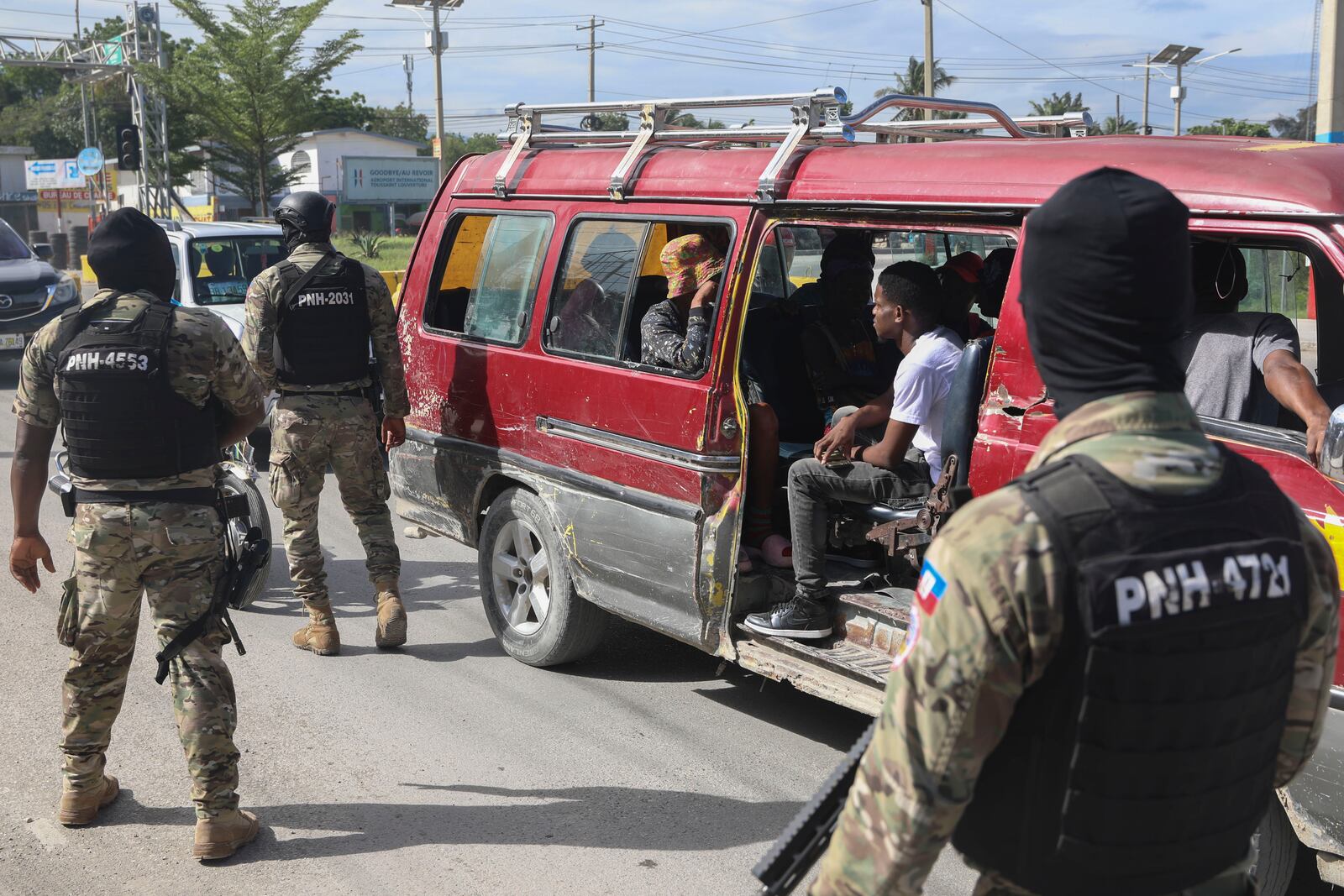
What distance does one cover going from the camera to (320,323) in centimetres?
557

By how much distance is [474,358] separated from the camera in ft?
18.2

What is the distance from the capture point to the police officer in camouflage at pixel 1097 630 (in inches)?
64.7

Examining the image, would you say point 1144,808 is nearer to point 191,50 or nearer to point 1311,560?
point 1311,560

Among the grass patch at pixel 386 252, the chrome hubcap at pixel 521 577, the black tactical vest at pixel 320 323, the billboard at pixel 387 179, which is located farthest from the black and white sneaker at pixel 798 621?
the billboard at pixel 387 179

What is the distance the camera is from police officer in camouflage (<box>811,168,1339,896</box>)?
1.64m

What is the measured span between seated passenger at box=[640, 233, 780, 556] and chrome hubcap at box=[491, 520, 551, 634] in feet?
3.17

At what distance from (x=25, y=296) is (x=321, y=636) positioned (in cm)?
1011

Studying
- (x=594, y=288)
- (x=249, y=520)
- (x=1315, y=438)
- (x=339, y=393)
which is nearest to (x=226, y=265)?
(x=249, y=520)

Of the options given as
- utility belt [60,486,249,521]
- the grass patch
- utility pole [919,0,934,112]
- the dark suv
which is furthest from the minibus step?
utility pole [919,0,934,112]

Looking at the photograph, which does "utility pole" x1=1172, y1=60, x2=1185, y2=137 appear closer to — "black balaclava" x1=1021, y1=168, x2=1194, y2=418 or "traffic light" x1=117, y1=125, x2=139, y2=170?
"traffic light" x1=117, y1=125, x2=139, y2=170

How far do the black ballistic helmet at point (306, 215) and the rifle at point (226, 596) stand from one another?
1906mm

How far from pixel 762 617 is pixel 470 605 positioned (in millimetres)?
2320

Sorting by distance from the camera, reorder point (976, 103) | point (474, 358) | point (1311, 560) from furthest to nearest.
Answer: point (474, 358)
point (976, 103)
point (1311, 560)

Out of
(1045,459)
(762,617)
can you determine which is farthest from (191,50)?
(1045,459)
